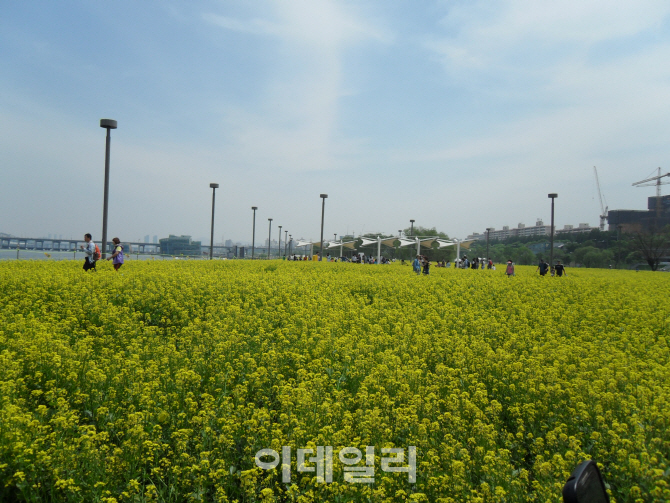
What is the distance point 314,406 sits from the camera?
4434mm

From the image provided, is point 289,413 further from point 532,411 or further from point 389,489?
point 532,411

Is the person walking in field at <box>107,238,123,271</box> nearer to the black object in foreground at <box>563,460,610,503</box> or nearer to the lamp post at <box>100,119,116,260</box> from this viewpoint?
the lamp post at <box>100,119,116,260</box>

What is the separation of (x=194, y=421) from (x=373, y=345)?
336 centimetres

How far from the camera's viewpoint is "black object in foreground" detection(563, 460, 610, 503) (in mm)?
1224

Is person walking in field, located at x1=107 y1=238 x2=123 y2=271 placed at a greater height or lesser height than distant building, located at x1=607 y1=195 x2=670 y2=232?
lesser

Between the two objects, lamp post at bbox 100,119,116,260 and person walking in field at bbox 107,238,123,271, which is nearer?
person walking in field at bbox 107,238,123,271

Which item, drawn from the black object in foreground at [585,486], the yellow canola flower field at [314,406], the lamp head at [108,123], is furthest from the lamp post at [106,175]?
the black object in foreground at [585,486]

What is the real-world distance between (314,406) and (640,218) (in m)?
149

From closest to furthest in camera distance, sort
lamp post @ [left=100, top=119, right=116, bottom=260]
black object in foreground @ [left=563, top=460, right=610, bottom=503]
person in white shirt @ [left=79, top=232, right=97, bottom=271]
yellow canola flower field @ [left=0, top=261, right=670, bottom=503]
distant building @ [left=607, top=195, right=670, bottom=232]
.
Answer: black object in foreground @ [left=563, top=460, right=610, bottom=503] < yellow canola flower field @ [left=0, top=261, right=670, bottom=503] < person in white shirt @ [left=79, top=232, right=97, bottom=271] < lamp post @ [left=100, top=119, right=116, bottom=260] < distant building @ [left=607, top=195, right=670, bottom=232]

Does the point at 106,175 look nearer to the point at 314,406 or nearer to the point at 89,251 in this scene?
the point at 89,251

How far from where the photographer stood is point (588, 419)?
4.37m

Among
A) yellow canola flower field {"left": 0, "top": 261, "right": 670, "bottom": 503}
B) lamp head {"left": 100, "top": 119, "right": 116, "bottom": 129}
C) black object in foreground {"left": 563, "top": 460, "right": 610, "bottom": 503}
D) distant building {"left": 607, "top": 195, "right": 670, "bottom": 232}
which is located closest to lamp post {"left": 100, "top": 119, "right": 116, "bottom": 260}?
lamp head {"left": 100, "top": 119, "right": 116, "bottom": 129}

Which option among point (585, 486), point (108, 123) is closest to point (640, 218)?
point (108, 123)

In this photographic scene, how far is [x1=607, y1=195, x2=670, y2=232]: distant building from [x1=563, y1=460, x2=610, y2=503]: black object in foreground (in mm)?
140245
